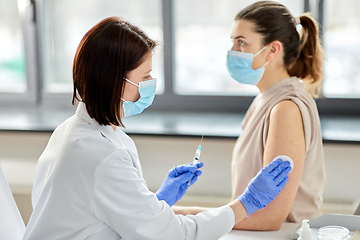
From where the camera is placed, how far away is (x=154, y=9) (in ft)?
8.52

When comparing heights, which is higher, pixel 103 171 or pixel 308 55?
pixel 308 55

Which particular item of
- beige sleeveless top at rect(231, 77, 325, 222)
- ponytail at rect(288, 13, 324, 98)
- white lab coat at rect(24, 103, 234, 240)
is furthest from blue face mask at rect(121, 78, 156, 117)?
ponytail at rect(288, 13, 324, 98)

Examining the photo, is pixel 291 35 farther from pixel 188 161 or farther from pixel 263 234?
pixel 188 161

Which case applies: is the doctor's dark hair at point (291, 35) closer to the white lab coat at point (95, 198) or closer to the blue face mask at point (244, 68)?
the blue face mask at point (244, 68)

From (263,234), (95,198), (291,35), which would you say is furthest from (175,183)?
(291,35)

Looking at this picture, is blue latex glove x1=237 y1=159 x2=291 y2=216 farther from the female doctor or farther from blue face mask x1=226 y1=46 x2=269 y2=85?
blue face mask x1=226 y1=46 x2=269 y2=85

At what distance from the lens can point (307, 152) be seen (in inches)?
53.9

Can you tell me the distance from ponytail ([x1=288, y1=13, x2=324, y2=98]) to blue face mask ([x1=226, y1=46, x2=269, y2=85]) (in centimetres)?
12

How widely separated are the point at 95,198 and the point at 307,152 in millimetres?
736

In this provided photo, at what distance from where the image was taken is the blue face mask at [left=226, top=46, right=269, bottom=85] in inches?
59.8

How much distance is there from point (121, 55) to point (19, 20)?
207cm

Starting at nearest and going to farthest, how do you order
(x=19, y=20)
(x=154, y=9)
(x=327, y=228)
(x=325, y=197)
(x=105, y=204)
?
(x=105, y=204) → (x=327, y=228) → (x=325, y=197) → (x=154, y=9) → (x=19, y=20)

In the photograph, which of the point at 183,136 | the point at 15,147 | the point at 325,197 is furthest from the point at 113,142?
the point at 15,147

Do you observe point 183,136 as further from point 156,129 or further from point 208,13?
point 208,13
